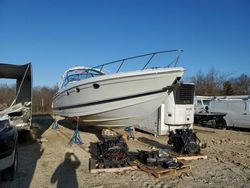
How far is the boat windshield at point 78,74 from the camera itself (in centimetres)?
1091

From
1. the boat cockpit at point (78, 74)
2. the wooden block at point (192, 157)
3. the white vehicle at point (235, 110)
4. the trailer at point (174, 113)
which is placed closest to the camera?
the wooden block at point (192, 157)

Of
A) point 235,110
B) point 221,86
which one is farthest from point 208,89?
point 235,110

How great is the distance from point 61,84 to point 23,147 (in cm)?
501

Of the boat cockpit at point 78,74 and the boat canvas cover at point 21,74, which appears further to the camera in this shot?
the boat cockpit at point 78,74

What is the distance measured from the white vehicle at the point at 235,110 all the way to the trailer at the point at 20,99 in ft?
39.7

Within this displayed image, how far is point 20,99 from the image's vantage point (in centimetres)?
1100

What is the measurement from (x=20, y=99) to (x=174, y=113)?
6701mm

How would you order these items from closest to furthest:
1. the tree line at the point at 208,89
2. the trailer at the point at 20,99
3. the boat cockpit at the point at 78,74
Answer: the trailer at the point at 20,99, the boat cockpit at the point at 78,74, the tree line at the point at 208,89

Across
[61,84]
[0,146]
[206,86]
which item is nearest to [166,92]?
[0,146]

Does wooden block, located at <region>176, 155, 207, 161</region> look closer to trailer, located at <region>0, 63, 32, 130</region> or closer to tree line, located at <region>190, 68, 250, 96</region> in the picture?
trailer, located at <region>0, 63, 32, 130</region>

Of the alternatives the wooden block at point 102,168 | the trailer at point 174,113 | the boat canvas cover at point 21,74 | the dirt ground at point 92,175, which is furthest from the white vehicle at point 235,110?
the boat canvas cover at point 21,74

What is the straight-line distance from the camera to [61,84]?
13023mm

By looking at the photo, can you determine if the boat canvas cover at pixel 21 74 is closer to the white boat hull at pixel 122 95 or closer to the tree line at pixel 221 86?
the white boat hull at pixel 122 95

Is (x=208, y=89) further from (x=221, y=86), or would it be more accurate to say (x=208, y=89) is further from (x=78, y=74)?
(x=78, y=74)
